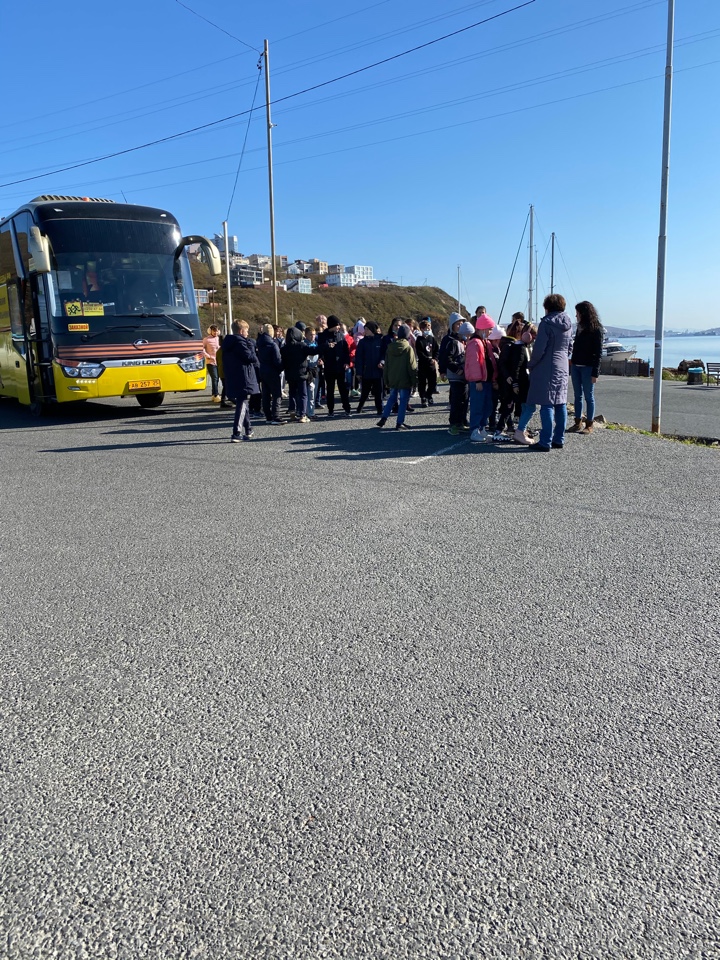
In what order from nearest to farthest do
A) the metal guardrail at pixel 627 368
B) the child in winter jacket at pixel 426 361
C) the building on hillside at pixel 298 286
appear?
the child in winter jacket at pixel 426 361 → the metal guardrail at pixel 627 368 → the building on hillside at pixel 298 286

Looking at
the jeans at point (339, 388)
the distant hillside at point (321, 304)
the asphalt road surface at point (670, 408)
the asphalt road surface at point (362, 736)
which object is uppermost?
the distant hillside at point (321, 304)

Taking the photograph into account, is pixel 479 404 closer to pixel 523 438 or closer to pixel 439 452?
pixel 523 438

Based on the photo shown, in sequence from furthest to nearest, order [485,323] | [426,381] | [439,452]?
[426,381]
[485,323]
[439,452]

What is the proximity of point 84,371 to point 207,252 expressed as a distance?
129 inches

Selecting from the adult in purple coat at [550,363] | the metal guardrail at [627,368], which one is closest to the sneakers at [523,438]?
the adult in purple coat at [550,363]

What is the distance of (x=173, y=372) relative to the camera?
1461 cm

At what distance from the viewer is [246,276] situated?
18138 cm

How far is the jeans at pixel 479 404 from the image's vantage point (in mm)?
11031

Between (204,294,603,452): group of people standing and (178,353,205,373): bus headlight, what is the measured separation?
1258 millimetres

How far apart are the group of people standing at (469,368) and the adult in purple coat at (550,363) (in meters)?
0.01

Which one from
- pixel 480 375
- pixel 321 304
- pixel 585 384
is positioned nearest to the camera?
pixel 480 375

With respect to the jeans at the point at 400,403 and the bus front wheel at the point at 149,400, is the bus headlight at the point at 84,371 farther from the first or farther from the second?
the jeans at the point at 400,403

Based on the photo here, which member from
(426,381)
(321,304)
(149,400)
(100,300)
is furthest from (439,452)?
(321,304)

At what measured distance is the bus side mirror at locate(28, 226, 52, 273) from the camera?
43.6ft
